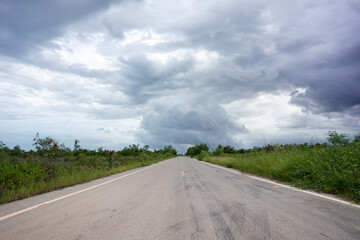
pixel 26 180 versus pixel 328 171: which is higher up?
pixel 328 171

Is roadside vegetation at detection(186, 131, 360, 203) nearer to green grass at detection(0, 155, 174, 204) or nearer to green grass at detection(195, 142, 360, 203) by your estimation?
green grass at detection(195, 142, 360, 203)

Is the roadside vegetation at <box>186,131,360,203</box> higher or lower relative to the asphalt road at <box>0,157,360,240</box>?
higher

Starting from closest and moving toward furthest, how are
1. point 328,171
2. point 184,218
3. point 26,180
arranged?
point 184,218
point 328,171
point 26,180

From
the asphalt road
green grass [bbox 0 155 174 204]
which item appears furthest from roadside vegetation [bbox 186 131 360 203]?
green grass [bbox 0 155 174 204]

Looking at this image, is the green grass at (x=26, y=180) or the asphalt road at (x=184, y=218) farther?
the green grass at (x=26, y=180)

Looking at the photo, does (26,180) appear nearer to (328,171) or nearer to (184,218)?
(184,218)

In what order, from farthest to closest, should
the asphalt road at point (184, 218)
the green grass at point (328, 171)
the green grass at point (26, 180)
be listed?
1. the green grass at point (26, 180)
2. the green grass at point (328, 171)
3. the asphalt road at point (184, 218)

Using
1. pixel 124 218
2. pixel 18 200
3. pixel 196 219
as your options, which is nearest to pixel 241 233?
pixel 196 219

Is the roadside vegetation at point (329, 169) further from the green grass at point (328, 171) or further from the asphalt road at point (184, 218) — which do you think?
the asphalt road at point (184, 218)

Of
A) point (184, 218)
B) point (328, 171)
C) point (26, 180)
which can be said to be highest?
point (328, 171)

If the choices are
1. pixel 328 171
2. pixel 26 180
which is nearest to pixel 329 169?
pixel 328 171

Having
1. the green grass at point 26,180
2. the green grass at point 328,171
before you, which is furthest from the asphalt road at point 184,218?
the green grass at point 26,180

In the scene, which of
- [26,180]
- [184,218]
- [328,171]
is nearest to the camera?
[184,218]

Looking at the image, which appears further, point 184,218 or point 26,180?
point 26,180
